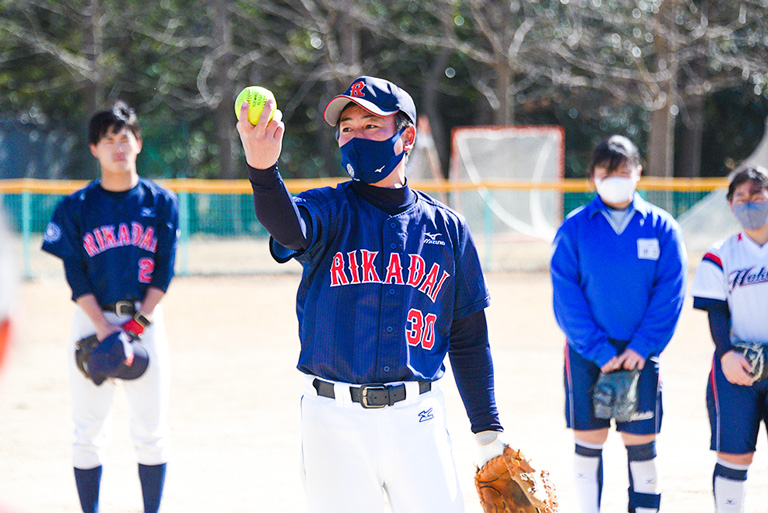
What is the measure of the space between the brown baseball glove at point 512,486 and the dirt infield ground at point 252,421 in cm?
158

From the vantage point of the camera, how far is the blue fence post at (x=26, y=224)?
45.6 ft

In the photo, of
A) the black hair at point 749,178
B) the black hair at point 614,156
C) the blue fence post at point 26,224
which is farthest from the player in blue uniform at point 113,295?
the blue fence post at point 26,224

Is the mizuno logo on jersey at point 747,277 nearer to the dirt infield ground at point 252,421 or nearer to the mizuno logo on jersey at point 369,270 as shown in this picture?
the dirt infield ground at point 252,421

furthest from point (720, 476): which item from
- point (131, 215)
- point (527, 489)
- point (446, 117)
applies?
point (446, 117)

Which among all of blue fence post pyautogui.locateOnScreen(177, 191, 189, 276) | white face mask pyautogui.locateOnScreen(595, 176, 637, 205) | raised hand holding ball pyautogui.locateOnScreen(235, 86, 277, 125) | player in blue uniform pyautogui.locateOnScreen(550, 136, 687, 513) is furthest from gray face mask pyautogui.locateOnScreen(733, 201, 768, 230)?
blue fence post pyautogui.locateOnScreen(177, 191, 189, 276)

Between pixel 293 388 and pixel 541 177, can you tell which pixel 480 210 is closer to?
pixel 541 177

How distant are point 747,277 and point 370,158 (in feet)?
7.14

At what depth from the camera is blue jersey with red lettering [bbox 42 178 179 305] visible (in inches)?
177

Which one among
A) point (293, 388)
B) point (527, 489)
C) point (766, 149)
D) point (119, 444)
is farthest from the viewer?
point (766, 149)

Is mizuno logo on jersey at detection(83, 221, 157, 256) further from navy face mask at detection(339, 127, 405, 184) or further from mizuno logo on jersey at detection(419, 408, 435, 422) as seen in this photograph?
mizuno logo on jersey at detection(419, 408, 435, 422)

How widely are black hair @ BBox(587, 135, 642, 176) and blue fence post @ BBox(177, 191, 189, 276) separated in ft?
36.2

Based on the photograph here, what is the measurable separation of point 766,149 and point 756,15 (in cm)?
528

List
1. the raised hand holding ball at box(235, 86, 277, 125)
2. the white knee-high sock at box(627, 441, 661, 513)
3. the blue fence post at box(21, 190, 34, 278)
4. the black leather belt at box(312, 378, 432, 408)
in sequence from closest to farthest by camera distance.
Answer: the raised hand holding ball at box(235, 86, 277, 125)
the black leather belt at box(312, 378, 432, 408)
the white knee-high sock at box(627, 441, 661, 513)
the blue fence post at box(21, 190, 34, 278)

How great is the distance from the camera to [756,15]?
1905cm
